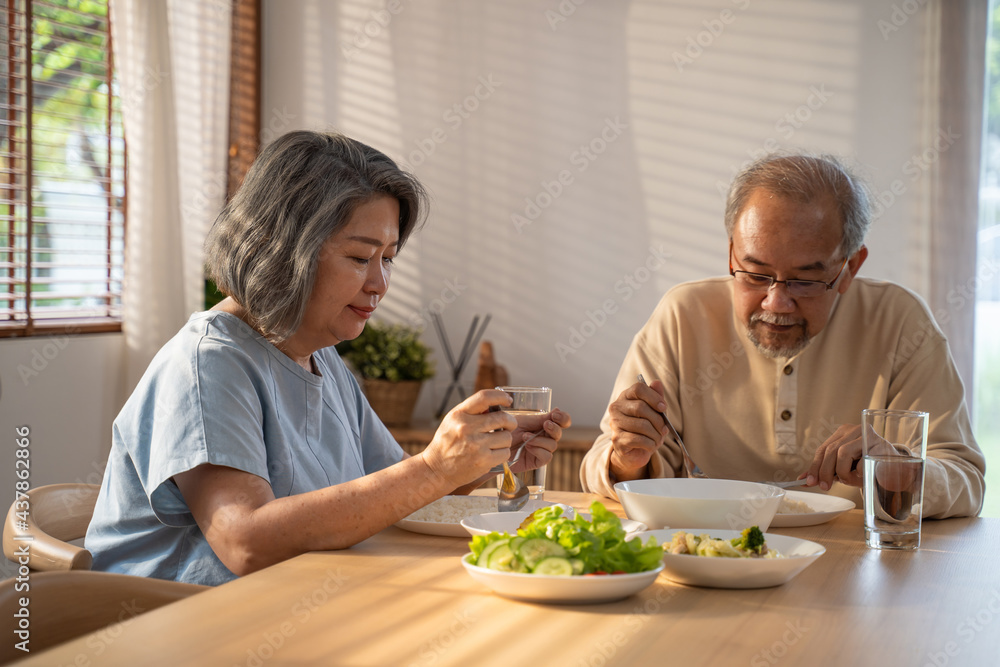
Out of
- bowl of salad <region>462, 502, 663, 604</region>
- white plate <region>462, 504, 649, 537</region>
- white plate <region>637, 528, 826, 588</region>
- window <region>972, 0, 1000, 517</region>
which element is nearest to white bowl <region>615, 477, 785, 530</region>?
white plate <region>462, 504, 649, 537</region>

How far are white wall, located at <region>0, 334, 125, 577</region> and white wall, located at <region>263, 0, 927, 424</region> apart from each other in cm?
128

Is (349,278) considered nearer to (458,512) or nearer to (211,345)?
(211,345)

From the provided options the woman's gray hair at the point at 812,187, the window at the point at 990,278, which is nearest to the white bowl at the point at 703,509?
the woman's gray hair at the point at 812,187

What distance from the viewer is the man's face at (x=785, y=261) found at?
1.89m

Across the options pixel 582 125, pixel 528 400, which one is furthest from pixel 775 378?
pixel 582 125

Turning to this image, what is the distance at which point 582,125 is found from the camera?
12.3ft

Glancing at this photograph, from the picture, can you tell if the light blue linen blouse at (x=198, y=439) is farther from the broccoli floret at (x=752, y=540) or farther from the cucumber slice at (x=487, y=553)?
the broccoli floret at (x=752, y=540)

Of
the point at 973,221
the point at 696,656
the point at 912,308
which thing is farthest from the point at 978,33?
the point at 696,656

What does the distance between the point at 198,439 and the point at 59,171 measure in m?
2.06

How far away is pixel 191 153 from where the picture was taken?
3559 mm

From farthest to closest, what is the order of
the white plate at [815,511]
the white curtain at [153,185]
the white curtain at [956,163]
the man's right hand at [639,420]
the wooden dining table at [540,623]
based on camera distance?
the white curtain at [956,163]
the white curtain at [153,185]
the man's right hand at [639,420]
the white plate at [815,511]
the wooden dining table at [540,623]

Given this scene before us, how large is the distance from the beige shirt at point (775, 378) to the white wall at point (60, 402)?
1811 millimetres

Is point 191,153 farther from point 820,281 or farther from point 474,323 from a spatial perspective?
point 820,281

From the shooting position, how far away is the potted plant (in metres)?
3.59
